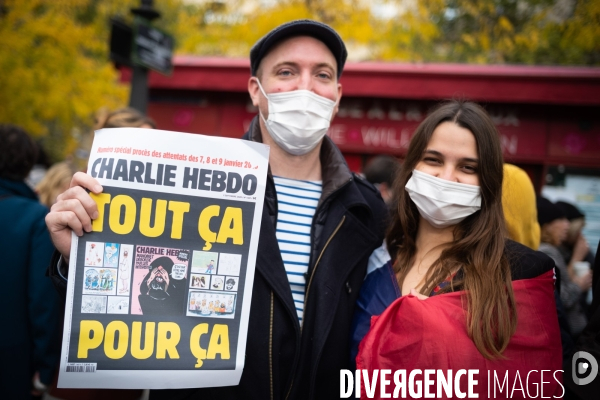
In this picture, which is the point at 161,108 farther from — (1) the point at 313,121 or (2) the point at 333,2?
(1) the point at 313,121

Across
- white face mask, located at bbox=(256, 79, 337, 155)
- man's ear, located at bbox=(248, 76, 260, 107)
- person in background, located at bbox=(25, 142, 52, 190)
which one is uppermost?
person in background, located at bbox=(25, 142, 52, 190)

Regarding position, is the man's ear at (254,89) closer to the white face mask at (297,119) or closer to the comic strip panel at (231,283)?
the white face mask at (297,119)

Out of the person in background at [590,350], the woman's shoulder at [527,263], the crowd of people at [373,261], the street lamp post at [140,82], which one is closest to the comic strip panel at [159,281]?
the crowd of people at [373,261]

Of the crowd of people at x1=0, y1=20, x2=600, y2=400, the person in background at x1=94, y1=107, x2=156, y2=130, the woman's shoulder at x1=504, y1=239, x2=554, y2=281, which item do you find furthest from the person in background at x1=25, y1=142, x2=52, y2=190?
the woman's shoulder at x1=504, y1=239, x2=554, y2=281

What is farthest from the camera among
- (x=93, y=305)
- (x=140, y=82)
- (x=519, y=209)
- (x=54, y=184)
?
(x=140, y=82)

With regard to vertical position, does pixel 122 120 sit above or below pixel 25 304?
above

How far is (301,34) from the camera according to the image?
2.41 meters

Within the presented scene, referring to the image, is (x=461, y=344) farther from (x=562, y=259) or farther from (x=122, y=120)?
(x=562, y=259)

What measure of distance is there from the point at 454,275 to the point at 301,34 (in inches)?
48.6

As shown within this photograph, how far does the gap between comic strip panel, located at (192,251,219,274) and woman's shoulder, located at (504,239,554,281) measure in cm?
113

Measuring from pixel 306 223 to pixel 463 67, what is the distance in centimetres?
612

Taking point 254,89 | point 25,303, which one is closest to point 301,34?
point 254,89

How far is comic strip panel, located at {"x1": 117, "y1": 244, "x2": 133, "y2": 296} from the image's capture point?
1850mm

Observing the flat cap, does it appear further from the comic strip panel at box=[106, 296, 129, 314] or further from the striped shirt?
the comic strip panel at box=[106, 296, 129, 314]
